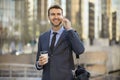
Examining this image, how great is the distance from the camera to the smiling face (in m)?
2.01

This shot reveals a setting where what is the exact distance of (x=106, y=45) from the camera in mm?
5449

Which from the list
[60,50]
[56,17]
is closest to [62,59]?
[60,50]

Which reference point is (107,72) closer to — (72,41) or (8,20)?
(8,20)

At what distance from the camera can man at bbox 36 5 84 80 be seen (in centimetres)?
202

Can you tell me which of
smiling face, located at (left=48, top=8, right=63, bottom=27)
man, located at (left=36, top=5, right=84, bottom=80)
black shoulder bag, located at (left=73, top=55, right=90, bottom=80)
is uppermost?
smiling face, located at (left=48, top=8, right=63, bottom=27)

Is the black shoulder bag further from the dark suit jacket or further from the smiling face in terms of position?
the smiling face

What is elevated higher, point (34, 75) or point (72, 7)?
point (72, 7)

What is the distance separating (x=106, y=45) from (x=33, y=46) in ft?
3.59

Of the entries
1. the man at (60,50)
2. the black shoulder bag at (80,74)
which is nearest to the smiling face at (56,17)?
the man at (60,50)

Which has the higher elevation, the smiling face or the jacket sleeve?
the smiling face

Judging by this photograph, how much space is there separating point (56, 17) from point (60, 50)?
7.3 inches

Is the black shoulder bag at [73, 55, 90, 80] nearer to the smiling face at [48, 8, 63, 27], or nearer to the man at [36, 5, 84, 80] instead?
the man at [36, 5, 84, 80]

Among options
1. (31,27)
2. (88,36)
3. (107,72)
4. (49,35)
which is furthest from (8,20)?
(49,35)

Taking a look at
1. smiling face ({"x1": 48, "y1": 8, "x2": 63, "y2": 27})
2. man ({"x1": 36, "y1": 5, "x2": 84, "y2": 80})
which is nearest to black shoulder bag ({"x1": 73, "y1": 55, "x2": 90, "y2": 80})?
man ({"x1": 36, "y1": 5, "x2": 84, "y2": 80})
